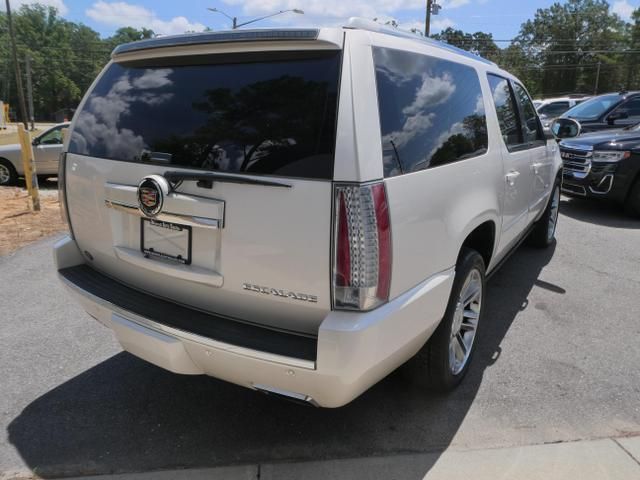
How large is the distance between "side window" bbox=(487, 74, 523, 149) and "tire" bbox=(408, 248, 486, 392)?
1158mm

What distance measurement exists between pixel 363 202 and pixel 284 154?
0.39 metres

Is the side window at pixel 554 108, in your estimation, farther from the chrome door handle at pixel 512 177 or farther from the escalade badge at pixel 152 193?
the escalade badge at pixel 152 193

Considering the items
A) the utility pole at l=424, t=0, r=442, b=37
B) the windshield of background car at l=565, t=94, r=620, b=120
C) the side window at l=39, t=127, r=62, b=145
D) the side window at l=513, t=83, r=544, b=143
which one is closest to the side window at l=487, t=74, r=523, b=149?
the side window at l=513, t=83, r=544, b=143

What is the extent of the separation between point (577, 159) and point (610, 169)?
51cm

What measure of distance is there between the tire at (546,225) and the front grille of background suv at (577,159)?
2.12 m

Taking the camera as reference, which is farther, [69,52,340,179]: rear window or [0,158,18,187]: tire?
[0,158,18,187]: tire

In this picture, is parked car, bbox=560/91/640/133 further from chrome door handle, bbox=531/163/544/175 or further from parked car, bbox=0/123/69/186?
parked car, bbox=0/123/69/186

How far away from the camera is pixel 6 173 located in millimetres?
11469

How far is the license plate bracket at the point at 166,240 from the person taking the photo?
231cm

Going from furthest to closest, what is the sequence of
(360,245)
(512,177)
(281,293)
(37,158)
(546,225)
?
(37,158) → (546,225) → (512,177) → (281,293) → (360,245)

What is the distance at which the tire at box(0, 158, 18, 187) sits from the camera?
11422 mm

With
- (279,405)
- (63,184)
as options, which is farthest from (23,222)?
(279,405)

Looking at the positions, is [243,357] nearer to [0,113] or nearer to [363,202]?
[363,202]

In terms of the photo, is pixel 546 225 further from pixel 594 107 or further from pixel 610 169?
pixel 594 107
